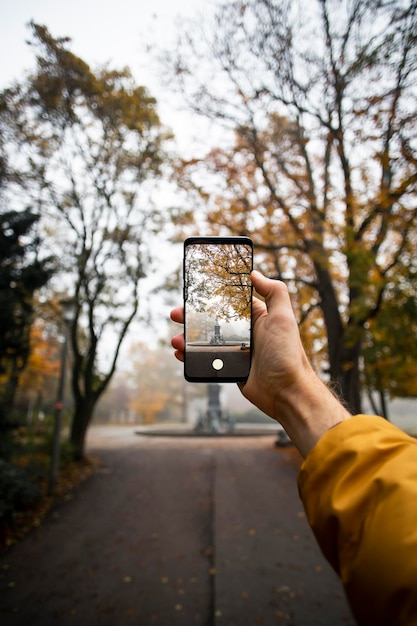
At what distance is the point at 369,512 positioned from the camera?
0.82 metres

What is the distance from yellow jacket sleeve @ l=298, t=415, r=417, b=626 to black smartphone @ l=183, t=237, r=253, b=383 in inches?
21.3

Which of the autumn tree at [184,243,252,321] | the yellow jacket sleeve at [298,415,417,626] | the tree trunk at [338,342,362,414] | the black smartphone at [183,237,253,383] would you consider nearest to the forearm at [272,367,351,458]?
the yellow jacket sleeve at [298,415,417,626]

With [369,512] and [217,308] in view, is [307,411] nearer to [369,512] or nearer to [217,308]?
[369,512]

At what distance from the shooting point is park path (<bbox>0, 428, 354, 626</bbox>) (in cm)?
435

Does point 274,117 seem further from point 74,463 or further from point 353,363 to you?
point 74,463

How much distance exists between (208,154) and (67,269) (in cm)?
705

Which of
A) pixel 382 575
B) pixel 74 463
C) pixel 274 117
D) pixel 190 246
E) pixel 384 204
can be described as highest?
pixel 274 117

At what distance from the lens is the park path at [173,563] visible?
14.3 feet

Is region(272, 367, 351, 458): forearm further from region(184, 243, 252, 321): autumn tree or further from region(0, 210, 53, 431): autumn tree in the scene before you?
region(0, 210, 53, 431): autumn tree

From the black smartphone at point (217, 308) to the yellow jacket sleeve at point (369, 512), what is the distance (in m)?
0.54

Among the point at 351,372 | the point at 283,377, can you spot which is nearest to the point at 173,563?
the point at 351,372

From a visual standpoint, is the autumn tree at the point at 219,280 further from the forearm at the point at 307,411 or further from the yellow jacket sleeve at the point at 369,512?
the yellow jacket sleeve at the point at 369,512

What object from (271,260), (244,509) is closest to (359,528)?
(244,509)

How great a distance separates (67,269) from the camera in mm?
13156
